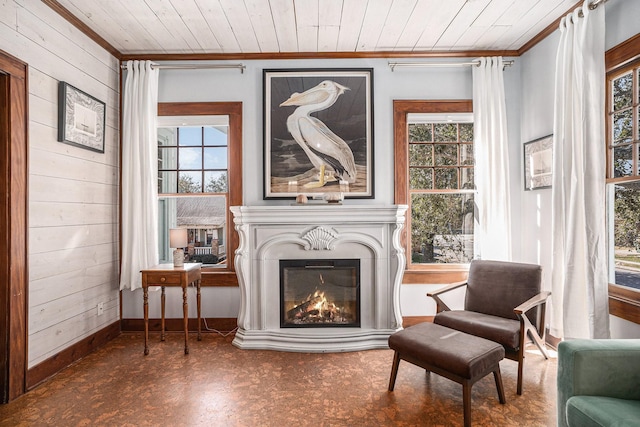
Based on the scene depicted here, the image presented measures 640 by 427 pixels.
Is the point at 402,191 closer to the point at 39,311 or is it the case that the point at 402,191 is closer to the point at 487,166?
the point at 487,166

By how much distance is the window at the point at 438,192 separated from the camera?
360 cm

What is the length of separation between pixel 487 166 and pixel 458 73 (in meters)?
1.01

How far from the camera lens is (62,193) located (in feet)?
9.05

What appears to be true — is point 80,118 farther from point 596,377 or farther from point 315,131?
point 596,377

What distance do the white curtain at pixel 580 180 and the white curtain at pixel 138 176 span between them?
3.55 meters

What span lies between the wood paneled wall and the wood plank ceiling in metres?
0.30

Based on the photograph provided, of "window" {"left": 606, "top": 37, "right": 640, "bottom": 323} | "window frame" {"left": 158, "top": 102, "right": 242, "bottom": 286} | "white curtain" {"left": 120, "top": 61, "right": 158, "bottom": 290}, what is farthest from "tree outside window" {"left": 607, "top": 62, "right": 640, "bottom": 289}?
"white curtain" {"left": 120, "top": 61, "right": 158, "bottom": 290}

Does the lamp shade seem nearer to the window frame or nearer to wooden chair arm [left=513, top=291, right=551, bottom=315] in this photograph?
the window frame

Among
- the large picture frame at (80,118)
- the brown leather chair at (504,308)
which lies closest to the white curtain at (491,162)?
the brown leather chair at (504,308)

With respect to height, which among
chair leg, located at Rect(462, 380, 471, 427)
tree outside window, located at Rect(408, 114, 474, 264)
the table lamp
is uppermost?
tree outside window, located at Rect(408, 114, 474, 264)

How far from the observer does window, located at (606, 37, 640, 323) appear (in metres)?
2.38

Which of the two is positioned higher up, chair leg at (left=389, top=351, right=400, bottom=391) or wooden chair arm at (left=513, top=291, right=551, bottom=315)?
wooden chair arm at (left=513, top=291, right=551, bottom=315)

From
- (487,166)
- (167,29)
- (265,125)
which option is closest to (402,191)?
(487,166)

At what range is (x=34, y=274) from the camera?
250 cm
